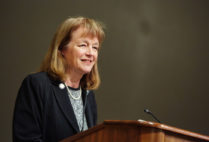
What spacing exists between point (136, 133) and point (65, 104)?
2.52 feet

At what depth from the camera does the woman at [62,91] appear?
1830mm

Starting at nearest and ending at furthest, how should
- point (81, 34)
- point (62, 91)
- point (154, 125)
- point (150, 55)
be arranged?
point (154, 125) < point (62, 91) < point (81, 34) < point (150, 55)

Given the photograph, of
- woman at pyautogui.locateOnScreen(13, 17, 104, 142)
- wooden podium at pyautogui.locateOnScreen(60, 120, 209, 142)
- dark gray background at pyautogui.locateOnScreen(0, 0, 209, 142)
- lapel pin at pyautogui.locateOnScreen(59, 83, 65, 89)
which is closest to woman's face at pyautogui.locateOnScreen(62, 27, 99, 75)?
woman at pyautogui.locateOnScreen(13, 17, 104, 142)

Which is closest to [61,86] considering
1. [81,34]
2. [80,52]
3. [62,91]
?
[62,91]

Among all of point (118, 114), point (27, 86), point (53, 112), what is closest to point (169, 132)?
point (53, 112)

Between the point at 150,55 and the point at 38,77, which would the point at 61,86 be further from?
the point at 150,55

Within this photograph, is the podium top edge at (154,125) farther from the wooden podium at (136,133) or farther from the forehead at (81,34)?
the forehead at (81,34)

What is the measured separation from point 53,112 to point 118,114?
70.4 inches

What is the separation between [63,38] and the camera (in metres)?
2.14

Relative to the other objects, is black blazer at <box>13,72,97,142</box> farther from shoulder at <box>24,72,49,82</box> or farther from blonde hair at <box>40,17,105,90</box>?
blonde hair at <box>40,17,105,90</box>

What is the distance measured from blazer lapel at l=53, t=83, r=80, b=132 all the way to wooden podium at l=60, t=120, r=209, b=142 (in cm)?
46

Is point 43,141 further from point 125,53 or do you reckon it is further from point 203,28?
point 203,28

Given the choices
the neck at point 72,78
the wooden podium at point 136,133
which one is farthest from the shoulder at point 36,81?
the wooden podium at point 136,133

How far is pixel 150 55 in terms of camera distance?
380 centimetres
